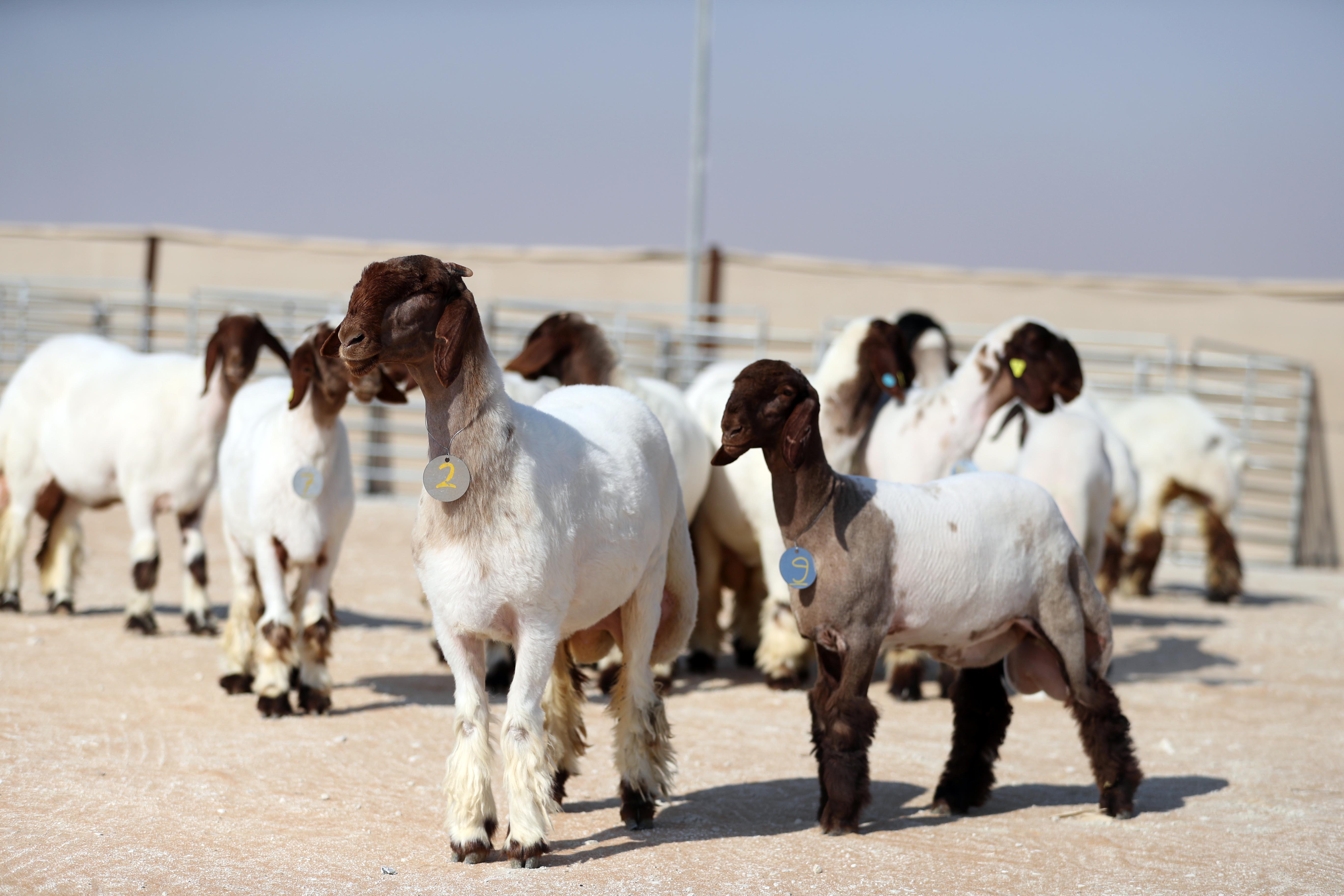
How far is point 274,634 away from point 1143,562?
940 cm

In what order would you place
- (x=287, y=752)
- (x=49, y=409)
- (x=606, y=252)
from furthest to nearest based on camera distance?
(x=606, y=252)
(x=49, y=409)
(x=287, y=752)

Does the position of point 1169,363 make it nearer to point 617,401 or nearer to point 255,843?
point 617,401

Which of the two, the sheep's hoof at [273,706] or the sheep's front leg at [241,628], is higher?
the sheep's front leg at [241,628]

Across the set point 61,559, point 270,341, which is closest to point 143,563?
point 61,559

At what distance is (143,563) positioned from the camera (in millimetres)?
8195

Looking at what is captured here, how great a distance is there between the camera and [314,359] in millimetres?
6242

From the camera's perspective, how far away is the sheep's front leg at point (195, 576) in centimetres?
830

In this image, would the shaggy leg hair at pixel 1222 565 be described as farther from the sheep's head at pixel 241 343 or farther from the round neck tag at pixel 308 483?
the round neck tag at pixel 308 483

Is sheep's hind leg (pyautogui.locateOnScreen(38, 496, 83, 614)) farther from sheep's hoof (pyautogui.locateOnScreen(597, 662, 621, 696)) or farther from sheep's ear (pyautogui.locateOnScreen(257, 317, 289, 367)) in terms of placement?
sheep's hoof (pyautogui.locateOnScreen(597, 662, 621, 696))

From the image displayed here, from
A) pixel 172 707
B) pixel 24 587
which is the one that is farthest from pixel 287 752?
pixel 24 587

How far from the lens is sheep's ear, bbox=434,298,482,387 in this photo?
4.11 metres

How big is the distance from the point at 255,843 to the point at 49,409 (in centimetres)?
545

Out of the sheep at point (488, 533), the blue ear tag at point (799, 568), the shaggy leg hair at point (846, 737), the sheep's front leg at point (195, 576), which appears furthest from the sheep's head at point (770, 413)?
the sheep's front leg at point (195, 576)

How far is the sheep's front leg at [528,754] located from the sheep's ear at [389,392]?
1.74m
